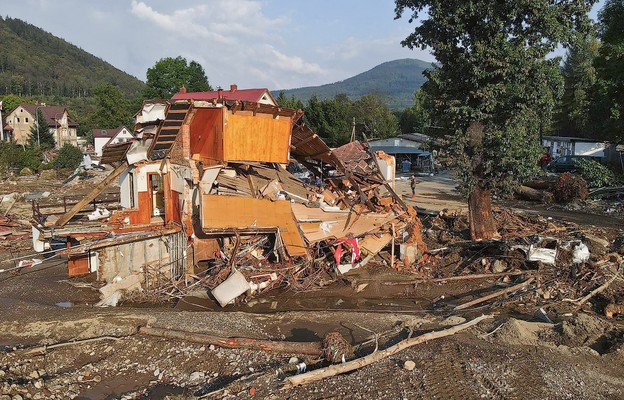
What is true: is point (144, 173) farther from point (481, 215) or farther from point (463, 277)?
point (481, 215)

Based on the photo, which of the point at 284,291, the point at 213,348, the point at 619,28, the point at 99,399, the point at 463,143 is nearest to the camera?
the point at 99,399

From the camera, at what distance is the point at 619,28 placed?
25.5 metres

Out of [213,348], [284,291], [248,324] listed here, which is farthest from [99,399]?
[284,291]

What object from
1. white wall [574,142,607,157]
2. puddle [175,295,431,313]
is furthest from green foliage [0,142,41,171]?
white wall [574,142,607,157]

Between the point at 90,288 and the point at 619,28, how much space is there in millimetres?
28828

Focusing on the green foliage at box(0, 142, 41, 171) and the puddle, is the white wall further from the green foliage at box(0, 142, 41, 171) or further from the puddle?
the green foliage at box(0, 142, 41, 171)

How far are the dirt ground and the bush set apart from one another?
43.1 ft

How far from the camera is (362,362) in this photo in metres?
8.03

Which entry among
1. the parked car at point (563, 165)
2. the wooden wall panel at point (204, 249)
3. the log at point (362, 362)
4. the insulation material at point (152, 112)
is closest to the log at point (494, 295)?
the log at point (362, 362)

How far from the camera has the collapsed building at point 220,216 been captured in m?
13.5

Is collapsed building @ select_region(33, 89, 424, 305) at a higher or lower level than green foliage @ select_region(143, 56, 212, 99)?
lower

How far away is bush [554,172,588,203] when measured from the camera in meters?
24.3

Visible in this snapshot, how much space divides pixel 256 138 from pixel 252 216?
2567 mm

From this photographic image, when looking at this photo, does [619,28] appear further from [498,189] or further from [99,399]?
[99,399]
